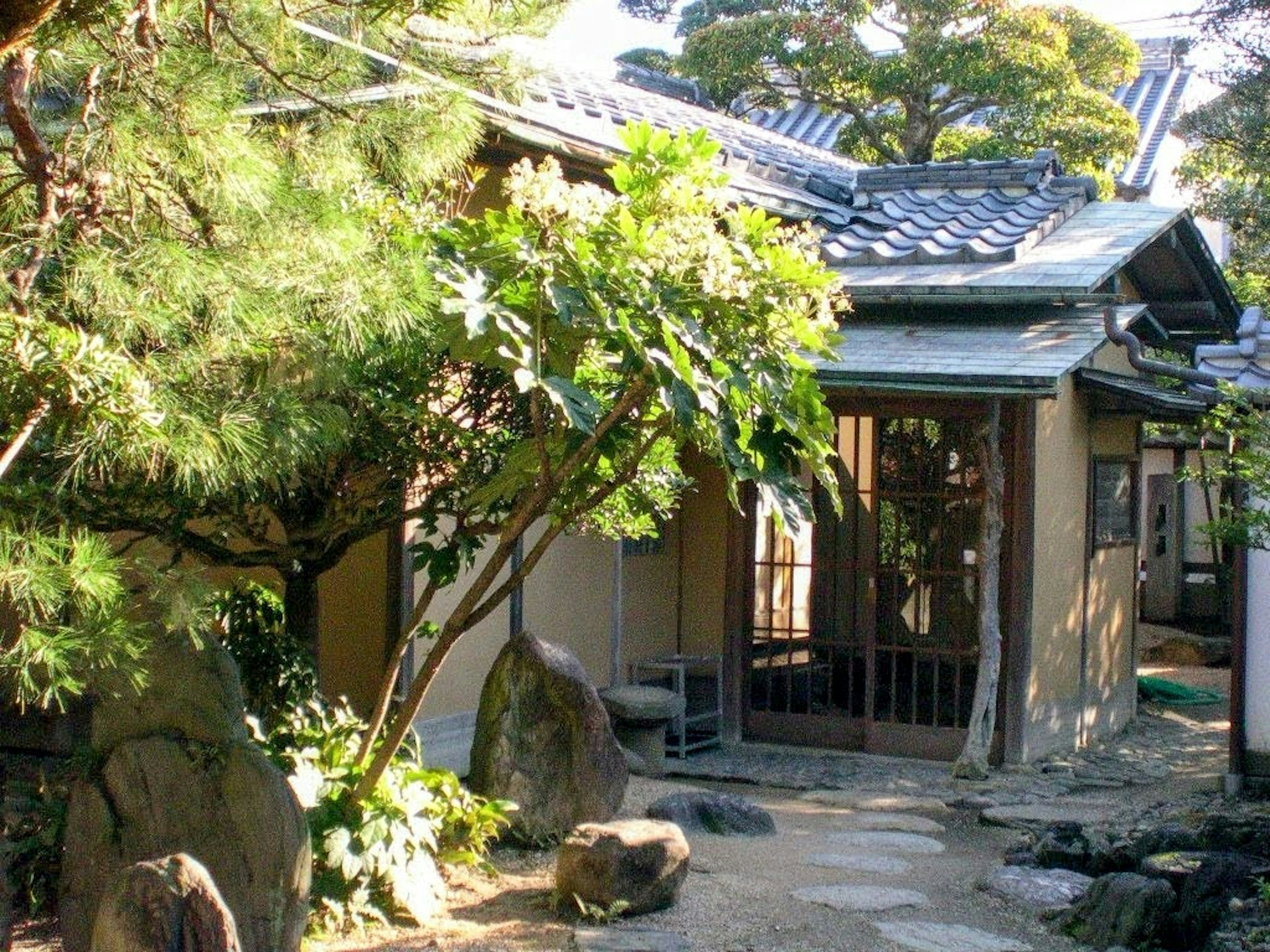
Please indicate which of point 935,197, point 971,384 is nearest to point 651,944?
point 971,384

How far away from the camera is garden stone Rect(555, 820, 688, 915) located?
634 centimetres

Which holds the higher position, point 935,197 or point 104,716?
point 935,197

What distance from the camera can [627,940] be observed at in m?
6.07

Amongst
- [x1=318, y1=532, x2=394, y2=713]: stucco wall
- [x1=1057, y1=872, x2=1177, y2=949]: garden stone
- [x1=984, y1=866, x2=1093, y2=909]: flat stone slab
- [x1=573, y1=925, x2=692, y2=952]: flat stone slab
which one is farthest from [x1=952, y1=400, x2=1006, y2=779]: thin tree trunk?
[x1=573, y1=925, x2=692, y2=952]: flat stone slab

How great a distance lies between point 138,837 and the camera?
5445 mm

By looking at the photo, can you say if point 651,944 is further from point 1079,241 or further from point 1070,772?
point 1079,241

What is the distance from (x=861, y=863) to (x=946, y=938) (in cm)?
132

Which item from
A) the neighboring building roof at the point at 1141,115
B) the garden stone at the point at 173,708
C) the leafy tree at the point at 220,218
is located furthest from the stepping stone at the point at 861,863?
the neighboring building roof at the point at 1141,115

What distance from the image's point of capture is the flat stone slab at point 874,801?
9.03 m

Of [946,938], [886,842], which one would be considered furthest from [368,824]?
[886,842]

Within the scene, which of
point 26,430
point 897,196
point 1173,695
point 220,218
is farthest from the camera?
point 1173,695

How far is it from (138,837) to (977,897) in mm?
3948

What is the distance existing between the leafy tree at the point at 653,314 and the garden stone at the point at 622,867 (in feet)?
5.22

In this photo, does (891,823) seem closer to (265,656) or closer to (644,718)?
(644,718)
